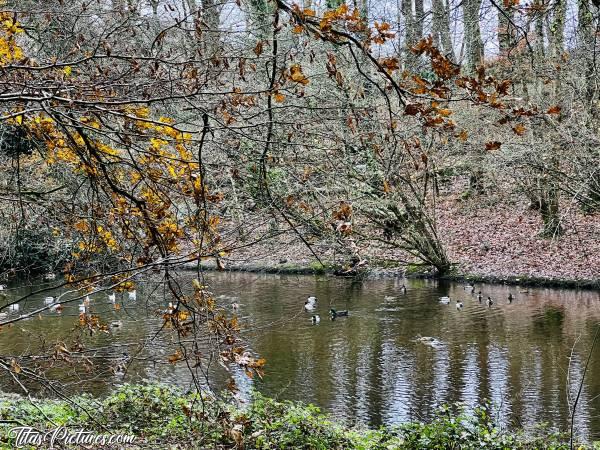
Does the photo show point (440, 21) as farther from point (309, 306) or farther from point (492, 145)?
point (309, 306)

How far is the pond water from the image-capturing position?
359 inches

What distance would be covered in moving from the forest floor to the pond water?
81 centimetres

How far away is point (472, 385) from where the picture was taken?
32.3ft

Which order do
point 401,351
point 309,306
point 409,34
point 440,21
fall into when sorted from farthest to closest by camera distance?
point 309,306 < point 401,351 < point 440,21 < point 409,34

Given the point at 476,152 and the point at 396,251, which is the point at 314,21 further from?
the point at 396,251

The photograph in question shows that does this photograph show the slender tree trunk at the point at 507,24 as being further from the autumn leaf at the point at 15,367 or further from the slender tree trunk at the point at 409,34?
the autumn leaf at the point at 15,367

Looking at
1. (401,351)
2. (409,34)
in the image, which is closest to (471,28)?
(409,34)

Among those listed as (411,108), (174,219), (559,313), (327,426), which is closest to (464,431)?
(327,426)

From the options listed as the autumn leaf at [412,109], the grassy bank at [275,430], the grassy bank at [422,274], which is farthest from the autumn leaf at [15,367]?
the grassy bank at [422,274]

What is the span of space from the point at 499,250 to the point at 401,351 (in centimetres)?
888

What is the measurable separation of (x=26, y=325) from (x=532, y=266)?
12.3m

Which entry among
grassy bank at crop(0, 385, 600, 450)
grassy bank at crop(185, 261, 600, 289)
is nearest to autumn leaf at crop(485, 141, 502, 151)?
grassy bank at crop(0, 385, 600, 450)

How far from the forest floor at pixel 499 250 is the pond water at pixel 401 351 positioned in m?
0.81

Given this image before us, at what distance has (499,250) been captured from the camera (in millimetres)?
19750
